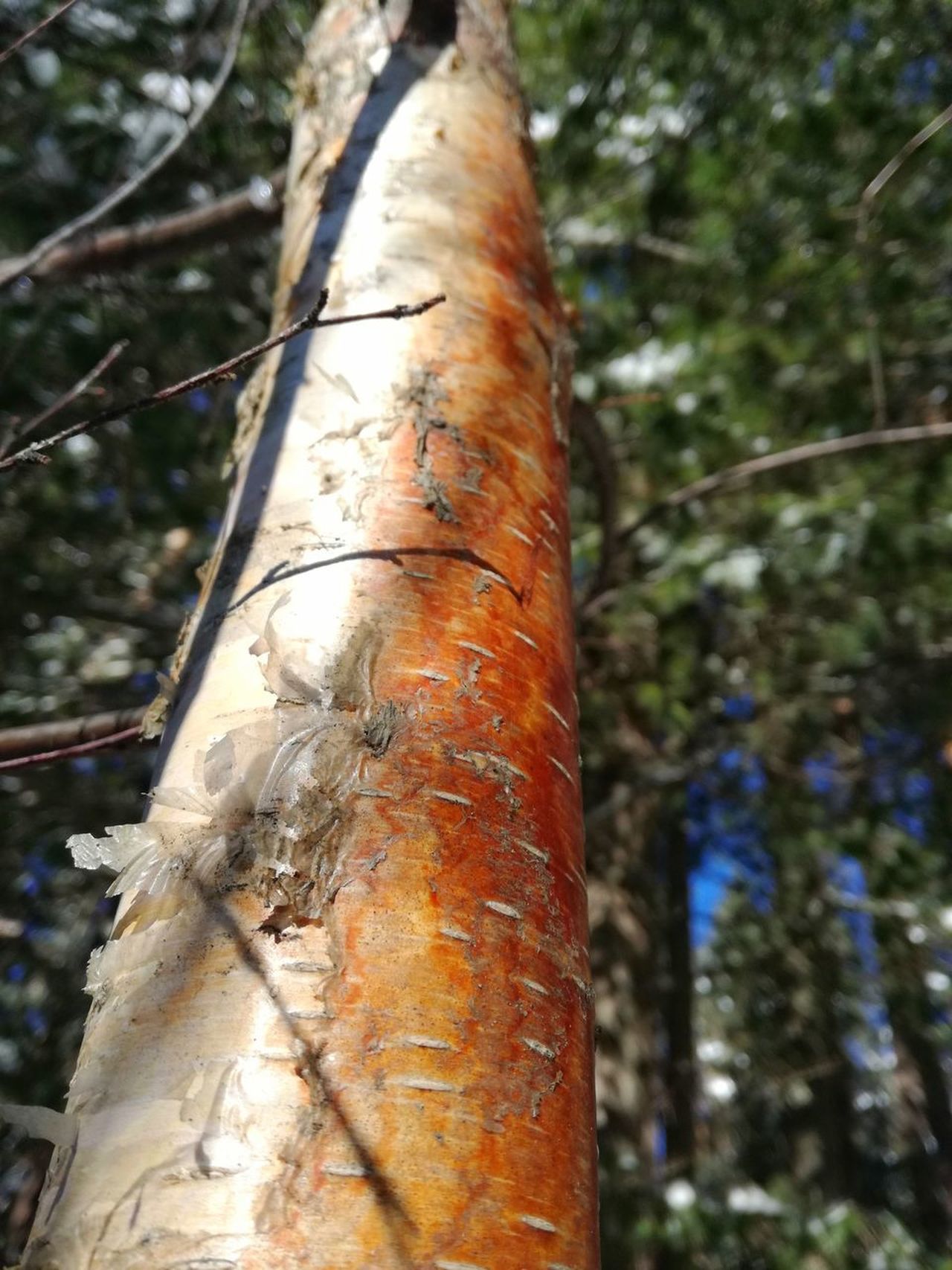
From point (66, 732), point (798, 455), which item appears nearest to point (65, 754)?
point (66, 732)

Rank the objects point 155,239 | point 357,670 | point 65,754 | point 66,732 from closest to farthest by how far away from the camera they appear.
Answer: point 357,670 < point 65,754 < point 66,732 < point 155,239

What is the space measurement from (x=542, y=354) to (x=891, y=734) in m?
4.38

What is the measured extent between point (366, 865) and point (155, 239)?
1.73m

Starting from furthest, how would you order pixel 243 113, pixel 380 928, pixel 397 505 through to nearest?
1. pixel 243 113
2. pixel 397 505
3. pixel 380 928

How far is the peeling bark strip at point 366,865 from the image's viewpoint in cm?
63

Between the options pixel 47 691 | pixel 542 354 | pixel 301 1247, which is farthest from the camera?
pixel 47 691

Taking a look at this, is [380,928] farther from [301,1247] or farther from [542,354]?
[542,354]

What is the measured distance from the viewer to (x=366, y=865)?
744 mm

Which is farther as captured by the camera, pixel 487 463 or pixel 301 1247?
pixel 487 463

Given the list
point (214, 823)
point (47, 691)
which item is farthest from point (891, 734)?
point (214, 823)

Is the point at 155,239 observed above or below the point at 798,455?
above

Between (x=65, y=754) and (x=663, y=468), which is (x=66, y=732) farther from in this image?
(x=663, y=468)

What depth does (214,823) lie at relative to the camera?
0.80 meters

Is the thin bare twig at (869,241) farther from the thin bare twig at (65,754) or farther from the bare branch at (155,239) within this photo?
the thin bare twig at (65,754)
